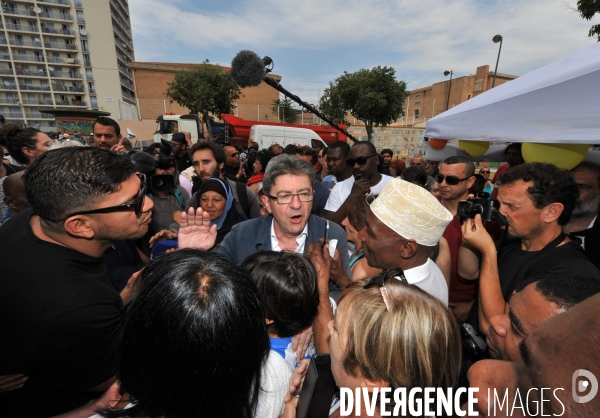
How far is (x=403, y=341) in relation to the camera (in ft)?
3.35

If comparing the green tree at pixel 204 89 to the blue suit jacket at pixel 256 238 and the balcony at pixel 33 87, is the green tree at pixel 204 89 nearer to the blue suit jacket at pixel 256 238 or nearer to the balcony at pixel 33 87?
the blue suit jacket at pixel 256 238

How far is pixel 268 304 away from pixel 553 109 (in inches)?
84.4

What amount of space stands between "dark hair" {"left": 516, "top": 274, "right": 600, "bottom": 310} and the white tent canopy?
3.01ft

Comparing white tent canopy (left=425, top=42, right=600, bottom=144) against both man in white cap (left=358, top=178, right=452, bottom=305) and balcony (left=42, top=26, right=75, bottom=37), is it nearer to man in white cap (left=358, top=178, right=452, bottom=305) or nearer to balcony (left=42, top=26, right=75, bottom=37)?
man in white cap (left=358, top=178, right=452, bottom=305)

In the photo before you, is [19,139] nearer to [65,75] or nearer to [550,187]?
[550,187]

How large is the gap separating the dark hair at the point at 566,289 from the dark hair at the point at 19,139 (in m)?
4.75

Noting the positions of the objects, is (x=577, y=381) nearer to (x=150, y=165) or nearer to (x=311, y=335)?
(x=311, y=335)

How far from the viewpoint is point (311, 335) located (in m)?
1.60

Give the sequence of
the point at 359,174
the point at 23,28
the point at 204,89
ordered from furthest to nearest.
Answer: the point at 23,28
the point at 204,89
the point at 359,174

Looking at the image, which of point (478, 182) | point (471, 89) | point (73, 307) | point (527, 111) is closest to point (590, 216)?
point (527, 111)

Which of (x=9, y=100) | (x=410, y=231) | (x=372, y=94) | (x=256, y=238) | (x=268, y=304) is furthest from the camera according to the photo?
(x=9, y=100)

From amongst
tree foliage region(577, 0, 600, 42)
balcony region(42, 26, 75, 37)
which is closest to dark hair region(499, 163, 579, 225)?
tree foliage region(577, 0, 600, 42)

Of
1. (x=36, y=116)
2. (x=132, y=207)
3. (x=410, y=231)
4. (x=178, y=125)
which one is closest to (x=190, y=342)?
(x=132, y=207)

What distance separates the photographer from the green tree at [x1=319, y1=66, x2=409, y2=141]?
29.6 metres
